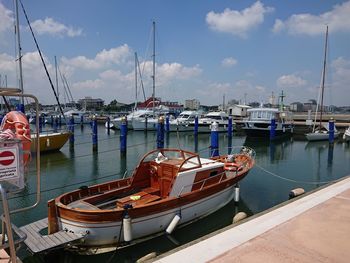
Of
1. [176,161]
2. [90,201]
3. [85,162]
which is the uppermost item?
[176,161]

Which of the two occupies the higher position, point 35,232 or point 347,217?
point 347,217

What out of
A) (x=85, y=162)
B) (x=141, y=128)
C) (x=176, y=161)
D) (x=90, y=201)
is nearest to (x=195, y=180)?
(x=176, y=161)

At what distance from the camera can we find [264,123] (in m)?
32.2

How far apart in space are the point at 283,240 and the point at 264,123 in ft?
92.4

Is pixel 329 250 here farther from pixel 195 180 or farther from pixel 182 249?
pixel 195 180

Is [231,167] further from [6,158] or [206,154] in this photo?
[206,154]

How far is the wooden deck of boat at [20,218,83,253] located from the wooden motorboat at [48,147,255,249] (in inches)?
8.1

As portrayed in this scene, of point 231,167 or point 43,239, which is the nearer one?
point 43,239

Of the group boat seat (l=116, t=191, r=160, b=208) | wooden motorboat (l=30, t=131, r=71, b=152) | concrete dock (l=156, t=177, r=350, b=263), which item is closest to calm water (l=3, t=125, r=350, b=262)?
wooden motorboat (l=30, t=131, r=71, b=152)

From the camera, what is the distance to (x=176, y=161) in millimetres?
9539

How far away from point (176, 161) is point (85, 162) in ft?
39.8

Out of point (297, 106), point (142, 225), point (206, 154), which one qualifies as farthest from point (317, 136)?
point (297, 106)

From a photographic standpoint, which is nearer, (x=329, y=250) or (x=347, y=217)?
(x=329, y=250)

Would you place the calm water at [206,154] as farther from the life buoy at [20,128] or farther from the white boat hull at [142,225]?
the life buoy at [20,128]
